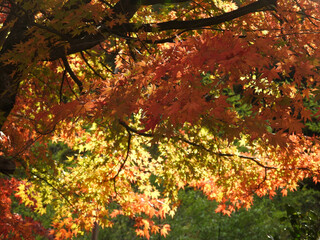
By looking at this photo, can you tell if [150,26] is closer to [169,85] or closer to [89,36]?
[89,36]

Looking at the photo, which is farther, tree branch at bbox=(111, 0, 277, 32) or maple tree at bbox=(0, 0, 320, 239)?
tree branch at bbox=(111, 0, 277, 32)

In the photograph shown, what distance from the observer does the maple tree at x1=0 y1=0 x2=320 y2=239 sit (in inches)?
98.6

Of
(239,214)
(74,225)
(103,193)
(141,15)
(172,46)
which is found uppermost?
(141,15)

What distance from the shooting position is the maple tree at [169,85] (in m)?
2.50

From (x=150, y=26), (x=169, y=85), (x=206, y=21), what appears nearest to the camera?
(x=169, y=85)

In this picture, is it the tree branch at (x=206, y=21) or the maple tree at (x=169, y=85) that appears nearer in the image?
the maple tree at (x=169, y=85)

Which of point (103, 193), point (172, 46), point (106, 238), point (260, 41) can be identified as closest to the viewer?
point (260, 41)

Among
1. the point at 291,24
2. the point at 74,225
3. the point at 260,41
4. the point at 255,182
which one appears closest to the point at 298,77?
the point at 260,41

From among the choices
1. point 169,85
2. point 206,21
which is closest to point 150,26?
point 206,21

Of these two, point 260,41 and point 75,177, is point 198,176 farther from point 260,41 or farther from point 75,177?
point 260,41

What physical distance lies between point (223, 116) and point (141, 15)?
3.11m

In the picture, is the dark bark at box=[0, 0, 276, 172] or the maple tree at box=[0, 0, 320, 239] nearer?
the maple tree at box=[0, 0, 320, 239]

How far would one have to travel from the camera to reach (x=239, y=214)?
992 cm

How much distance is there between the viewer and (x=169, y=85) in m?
2.60
